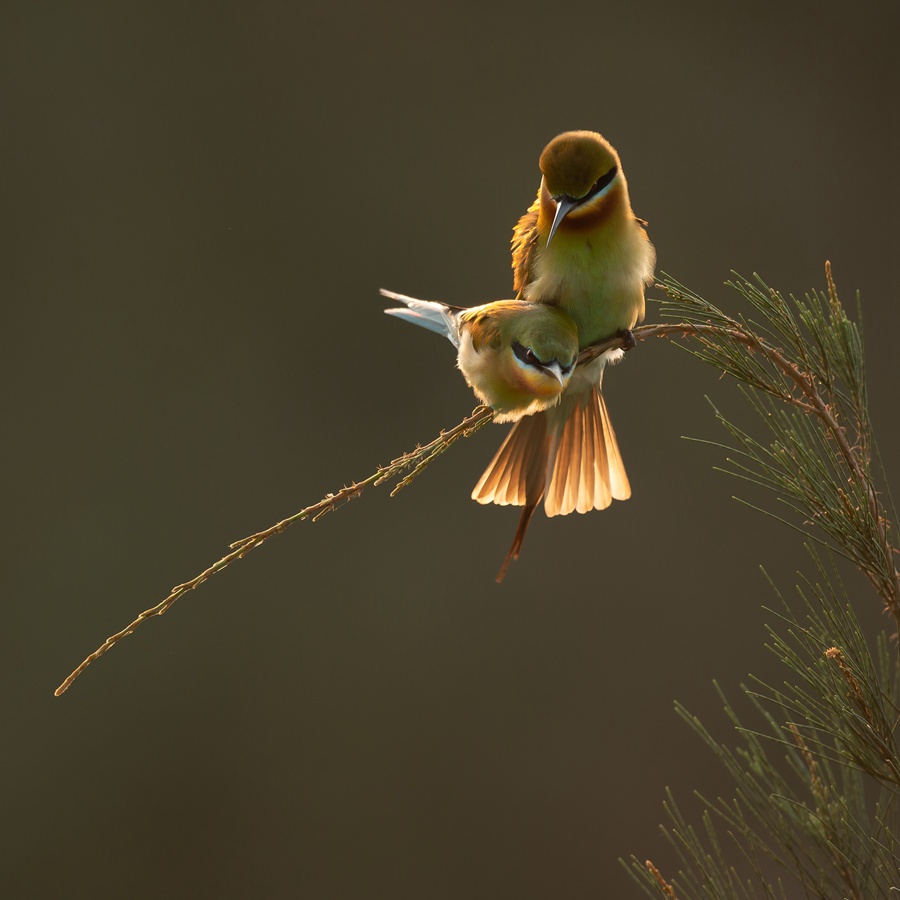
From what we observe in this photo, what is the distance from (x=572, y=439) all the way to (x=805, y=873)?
481 mm

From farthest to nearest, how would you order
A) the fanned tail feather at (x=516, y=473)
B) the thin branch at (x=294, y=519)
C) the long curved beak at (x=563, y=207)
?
1. the fanned tail feather at (x=516, y=473)
2. the long curved beak at (x=563, y=207)
3. the thin branch at (x=294, y=519)

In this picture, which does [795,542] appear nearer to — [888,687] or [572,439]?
[572,439]

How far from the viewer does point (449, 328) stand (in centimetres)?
90

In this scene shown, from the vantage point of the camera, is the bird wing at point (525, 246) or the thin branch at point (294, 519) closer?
the thin branch at point (294, 519)

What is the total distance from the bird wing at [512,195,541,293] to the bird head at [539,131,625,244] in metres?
0.10

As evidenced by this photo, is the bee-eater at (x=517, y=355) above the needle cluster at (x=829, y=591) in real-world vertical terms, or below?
above

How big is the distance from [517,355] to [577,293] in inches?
6.8

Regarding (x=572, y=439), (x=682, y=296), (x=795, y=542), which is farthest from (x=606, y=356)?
(x=795, y=542)

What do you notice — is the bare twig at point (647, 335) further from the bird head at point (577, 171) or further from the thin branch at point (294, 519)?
the bird head at point (577, 171)

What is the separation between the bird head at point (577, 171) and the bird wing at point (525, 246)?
105 mm

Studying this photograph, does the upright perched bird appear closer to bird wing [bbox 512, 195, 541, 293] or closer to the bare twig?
bird wing [bbox 512, 195, 541, 293]

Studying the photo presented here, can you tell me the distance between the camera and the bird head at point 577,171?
33.2 inches

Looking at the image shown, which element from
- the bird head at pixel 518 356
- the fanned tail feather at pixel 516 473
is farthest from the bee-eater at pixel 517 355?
the fanned tail feather at pixel 516 473

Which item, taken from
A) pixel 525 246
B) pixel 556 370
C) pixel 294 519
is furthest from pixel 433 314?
pixel 294 519
